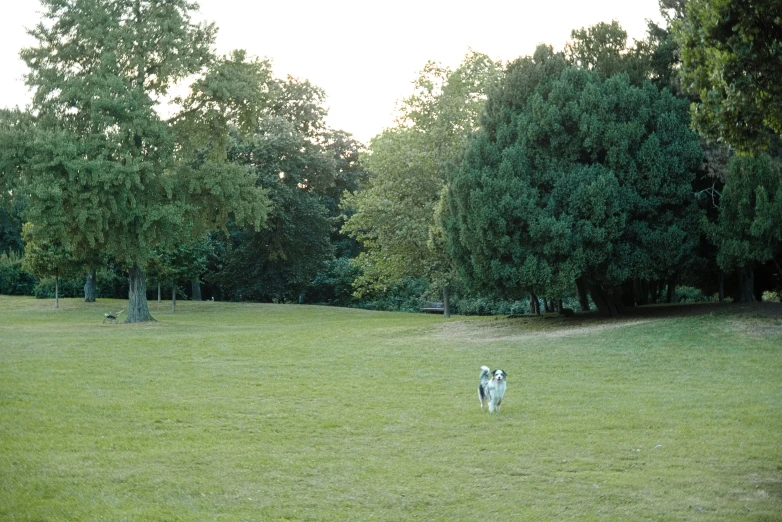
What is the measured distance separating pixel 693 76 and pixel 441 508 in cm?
679

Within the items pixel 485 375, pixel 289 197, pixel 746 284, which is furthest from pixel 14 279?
pixel 485 375

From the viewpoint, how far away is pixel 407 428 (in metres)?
12.8

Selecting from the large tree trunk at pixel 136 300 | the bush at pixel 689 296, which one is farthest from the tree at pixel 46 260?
the bush at pixel 689 296

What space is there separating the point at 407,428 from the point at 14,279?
179 ft

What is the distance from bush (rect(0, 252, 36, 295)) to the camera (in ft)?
197

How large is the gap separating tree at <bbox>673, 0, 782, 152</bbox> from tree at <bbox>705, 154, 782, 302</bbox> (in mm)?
13532

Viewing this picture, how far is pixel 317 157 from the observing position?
177ft

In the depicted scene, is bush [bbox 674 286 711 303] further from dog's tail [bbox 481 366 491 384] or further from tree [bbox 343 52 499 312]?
dog's tail [bbox 481 366 491 384]

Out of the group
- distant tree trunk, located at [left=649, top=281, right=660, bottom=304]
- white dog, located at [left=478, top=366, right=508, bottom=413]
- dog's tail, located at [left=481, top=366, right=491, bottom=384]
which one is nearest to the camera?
white dog, located at [left=478, top=366, right=508, bottom=413]

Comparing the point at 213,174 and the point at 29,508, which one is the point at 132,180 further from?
the point at 29,508

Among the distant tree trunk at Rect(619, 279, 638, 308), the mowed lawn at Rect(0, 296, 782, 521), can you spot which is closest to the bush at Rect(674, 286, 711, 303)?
the distant tree trunk at Rect(619, 279, 638, 308)

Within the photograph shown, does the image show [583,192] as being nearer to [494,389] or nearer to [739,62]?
[494,389]

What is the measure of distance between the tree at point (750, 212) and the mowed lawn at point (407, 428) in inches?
73.6

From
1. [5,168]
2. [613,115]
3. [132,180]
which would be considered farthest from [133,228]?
[613,115]
